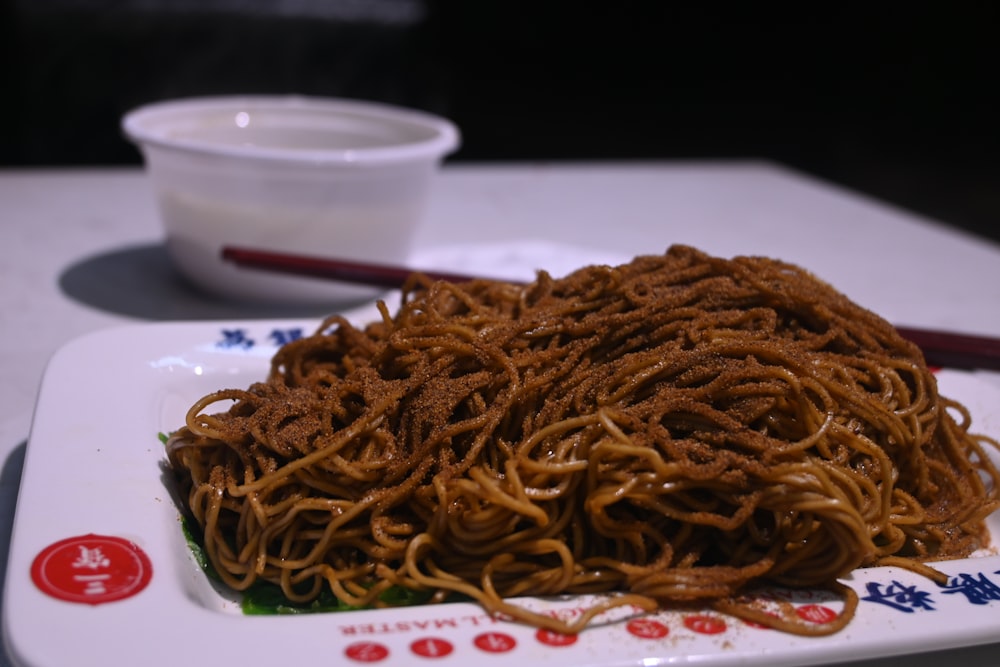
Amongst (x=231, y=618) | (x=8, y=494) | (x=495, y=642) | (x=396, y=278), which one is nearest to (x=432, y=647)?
(x=495, y=642)

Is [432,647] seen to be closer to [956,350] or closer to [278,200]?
[956,350]

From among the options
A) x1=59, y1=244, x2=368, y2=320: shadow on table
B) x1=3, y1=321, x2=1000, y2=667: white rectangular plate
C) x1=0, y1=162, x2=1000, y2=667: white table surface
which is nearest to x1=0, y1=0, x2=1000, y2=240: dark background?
x1=0, y1=162, x2=1000, y2=667: white table surface

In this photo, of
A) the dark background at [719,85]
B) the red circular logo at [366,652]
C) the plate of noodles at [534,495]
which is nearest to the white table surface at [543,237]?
the plate of noodles at [534,495]

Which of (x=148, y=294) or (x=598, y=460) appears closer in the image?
(x=598, y=460)

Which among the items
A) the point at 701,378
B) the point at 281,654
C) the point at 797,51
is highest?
the point at 797,51

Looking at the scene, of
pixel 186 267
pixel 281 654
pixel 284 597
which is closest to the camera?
pixel 281 654

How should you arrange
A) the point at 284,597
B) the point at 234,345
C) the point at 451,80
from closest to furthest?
the point at 284,597
the point at 234,345
the point at 451,80

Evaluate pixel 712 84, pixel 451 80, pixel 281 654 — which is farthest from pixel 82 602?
pixel 712 84

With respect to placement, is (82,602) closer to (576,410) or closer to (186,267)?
(576,410)
